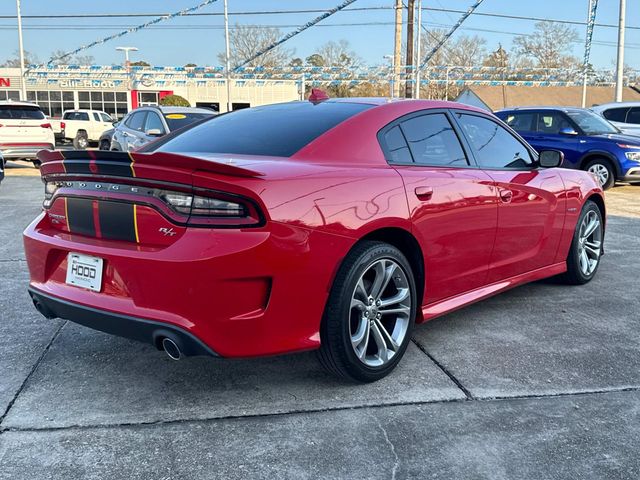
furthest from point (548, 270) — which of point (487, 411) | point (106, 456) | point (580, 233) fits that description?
point (106, 456)

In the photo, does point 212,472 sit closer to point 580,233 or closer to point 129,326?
point 129,326

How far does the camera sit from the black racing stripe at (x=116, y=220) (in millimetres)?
2869

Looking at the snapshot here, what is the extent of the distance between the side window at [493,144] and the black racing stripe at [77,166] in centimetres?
233

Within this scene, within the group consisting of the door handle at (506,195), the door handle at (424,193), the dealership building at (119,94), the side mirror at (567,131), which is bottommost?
the door handle at (506,195)

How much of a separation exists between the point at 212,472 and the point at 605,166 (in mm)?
11645

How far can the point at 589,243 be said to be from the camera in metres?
5.45

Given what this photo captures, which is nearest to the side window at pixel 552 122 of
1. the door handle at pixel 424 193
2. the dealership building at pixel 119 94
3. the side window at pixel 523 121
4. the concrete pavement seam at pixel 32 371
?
the side window at pixel 523 121

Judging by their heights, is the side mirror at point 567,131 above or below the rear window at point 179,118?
below

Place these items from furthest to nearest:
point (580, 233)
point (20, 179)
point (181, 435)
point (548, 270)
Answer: point (20, 179) → point (580, 233) → point (548, 270) → point (181, 435)

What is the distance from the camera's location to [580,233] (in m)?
5.20

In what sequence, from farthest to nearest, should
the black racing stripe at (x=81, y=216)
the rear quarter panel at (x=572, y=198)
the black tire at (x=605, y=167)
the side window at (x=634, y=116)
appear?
the side window at (x=634, y=116) → the black tire at (x=605, y=167) → the rear quarter panel at (x=572, y=198) → the black racing stripe at (x=81, y=216)

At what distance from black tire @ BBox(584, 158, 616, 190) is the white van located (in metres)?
12.0

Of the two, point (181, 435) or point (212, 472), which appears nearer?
point (212, 472)

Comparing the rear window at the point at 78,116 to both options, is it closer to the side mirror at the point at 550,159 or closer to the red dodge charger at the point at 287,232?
the red dodge charger at the point at 287,232
